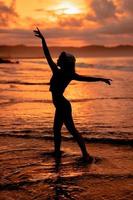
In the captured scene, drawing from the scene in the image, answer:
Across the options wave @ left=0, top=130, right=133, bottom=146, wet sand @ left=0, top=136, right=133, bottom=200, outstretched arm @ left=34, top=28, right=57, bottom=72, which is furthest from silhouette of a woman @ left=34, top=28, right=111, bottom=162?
wave @ left=0, top=130, right=133, bottom=146

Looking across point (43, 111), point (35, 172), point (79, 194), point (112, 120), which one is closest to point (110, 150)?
point (35, 172)

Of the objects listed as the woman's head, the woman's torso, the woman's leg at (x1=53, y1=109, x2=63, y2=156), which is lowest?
the woman's leg at (x1=53, y1=109, x2=63, y2=156)

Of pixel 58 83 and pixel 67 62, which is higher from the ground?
pixel 67 62

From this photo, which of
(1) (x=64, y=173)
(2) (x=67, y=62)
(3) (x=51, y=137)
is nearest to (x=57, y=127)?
(1) (x=64, y=173)

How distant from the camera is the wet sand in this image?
19.6 feet

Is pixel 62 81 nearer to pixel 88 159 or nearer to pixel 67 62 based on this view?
pixel 67 62

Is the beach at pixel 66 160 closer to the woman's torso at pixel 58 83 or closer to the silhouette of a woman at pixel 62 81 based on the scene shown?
the silhouette of a woman at pixel 62 81

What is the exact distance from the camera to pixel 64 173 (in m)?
7.00

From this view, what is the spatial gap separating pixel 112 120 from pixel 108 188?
247 inches

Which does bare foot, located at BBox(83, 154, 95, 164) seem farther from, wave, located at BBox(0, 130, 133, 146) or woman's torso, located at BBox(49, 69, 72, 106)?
wave, located at BBox(0, 130, 133, 146)

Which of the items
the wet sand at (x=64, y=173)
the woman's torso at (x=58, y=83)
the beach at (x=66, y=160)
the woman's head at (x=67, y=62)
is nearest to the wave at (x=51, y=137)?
the beach at (x=66, y=160)

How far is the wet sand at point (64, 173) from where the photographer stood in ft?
19.6

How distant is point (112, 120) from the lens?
12398 mm

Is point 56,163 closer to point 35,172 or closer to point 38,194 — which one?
point 35,172
